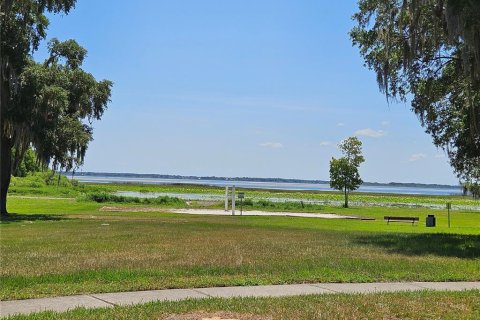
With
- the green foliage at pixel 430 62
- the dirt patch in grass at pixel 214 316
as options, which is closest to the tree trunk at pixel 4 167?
the green foliage at pixel 430 62

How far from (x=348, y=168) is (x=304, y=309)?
51406 millimetres

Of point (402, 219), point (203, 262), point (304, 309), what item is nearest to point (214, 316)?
point (304, 309)

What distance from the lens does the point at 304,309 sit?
22.4 feet

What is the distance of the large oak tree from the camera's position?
24547mm

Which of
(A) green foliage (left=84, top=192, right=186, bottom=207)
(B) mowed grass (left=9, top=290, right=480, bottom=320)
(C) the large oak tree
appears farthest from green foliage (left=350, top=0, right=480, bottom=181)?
(A) green foliage (left=84, top=192, right=186, bottom=207)

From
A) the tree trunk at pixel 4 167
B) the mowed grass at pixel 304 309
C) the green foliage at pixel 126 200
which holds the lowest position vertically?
the mowed grass at pixel 304 309

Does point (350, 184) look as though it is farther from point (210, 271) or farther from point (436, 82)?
point (210, 271)

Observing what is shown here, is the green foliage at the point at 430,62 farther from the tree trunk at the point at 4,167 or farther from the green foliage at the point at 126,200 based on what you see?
the green foliage at the point at 126,200

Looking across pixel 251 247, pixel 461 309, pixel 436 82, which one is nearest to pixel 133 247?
pixel 251 247

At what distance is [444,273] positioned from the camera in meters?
10.7

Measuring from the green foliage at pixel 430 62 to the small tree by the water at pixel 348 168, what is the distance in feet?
119

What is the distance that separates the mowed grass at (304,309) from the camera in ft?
21.0

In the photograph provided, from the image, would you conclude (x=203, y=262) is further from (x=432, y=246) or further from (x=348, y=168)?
(x=348, y=168)

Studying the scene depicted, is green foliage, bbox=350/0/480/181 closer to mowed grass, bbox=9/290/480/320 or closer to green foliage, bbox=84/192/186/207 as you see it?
mowed grass, bbox=9/290/480/320
